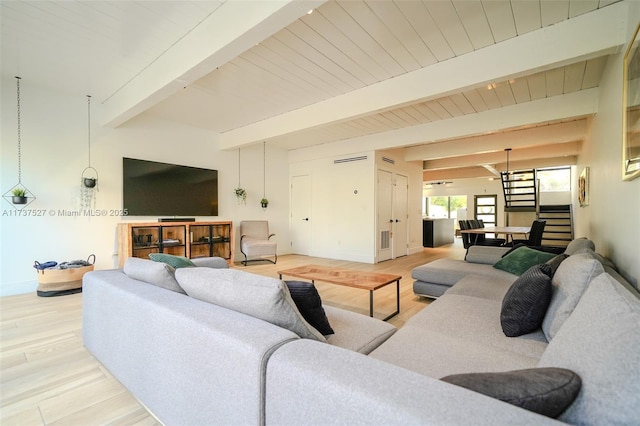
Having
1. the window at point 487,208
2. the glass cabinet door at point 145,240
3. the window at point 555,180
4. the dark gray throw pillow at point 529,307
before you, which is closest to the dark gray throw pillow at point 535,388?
the dark gray throw pillow at point 529,307

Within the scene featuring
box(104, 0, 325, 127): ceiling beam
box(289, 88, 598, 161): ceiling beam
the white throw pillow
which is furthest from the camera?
box(289, 88, 598, 161): ceiling beam

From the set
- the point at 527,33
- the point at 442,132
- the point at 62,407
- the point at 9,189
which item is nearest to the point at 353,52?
the point at 527,33

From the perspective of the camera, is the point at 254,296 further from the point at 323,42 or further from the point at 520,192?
the point at 520,192

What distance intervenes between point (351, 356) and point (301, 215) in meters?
6.29

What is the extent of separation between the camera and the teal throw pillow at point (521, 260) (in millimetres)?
2740

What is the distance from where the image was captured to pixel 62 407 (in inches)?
60.0

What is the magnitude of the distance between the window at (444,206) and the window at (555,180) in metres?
4.02

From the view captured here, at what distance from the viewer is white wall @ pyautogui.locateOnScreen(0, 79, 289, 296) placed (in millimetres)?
3516

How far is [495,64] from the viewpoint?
105 inches

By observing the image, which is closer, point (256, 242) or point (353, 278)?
point (353, 278)

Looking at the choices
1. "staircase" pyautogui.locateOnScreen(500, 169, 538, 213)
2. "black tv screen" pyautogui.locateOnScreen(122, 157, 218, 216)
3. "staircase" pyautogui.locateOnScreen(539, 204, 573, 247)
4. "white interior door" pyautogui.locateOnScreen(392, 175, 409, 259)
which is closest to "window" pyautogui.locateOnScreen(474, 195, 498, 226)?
"staircase" pyautogui.locateOnScreen(500, 169, 538, 213)

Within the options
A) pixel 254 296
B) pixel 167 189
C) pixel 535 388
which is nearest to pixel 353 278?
pixel 254 296

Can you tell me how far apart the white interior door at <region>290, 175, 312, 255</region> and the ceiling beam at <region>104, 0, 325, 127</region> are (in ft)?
13.2

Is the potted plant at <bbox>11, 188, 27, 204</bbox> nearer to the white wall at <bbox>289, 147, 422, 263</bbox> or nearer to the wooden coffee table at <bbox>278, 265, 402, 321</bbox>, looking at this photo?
the wooden coffee table at <bbox>278, 265, 402, 321</bbox>
